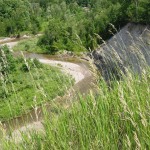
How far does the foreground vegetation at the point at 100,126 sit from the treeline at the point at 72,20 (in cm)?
93

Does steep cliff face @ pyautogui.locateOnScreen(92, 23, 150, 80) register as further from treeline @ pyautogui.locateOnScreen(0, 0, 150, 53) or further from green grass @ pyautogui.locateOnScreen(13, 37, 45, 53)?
green grass @ pyautogui.locateOnScreen(13, 37, 45, 53)

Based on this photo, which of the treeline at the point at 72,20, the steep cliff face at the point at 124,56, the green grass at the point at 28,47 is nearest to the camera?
the steep cliff face at the point at 124,56

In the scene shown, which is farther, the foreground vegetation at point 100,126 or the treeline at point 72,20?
the treeline at point 72,20

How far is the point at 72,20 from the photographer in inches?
2719

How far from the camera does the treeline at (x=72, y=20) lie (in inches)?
1243

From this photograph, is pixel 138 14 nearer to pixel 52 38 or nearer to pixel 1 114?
pixel 1 114

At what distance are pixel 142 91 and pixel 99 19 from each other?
4159 cm

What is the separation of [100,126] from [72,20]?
6629 cm

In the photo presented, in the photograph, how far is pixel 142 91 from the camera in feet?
13.2

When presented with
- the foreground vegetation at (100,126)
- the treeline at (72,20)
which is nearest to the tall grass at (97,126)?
the foreground vegetation at (100,126)

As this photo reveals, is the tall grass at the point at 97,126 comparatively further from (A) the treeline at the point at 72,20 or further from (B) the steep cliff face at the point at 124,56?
(A) the treeline at the point at 72,20

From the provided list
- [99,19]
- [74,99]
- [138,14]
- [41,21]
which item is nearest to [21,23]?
[41,21]

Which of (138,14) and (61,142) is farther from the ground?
(61,142)

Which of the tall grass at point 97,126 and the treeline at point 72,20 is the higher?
the tall grass at point 97,126
